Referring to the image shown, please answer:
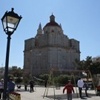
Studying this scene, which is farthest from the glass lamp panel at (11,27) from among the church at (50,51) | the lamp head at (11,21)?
the church at (50,51)

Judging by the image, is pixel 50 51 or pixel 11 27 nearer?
pixel 11 27

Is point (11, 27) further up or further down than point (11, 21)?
further down

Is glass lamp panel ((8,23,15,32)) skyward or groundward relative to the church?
groundward

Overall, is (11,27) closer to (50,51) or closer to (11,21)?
(11,21)

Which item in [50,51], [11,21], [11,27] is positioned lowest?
[11,27]

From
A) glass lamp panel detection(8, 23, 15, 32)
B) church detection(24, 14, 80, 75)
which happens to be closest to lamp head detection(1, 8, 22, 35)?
glass lamp panel detection(8, 23, 15, 32)

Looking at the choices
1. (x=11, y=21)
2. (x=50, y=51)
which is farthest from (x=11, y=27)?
(x=50, y=51)

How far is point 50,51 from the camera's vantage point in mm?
81438

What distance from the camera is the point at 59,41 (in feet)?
277

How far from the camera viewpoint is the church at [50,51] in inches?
3214

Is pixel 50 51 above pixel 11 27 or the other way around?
above

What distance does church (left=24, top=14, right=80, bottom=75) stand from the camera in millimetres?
81625

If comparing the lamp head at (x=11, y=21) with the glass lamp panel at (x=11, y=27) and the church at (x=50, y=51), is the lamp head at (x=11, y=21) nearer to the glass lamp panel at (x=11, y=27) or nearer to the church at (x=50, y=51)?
the glass lamp panel at (x=11, y=27)

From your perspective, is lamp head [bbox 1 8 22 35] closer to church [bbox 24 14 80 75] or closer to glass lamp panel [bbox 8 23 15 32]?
glass lamp panel [bbox 8 23 15 32]
